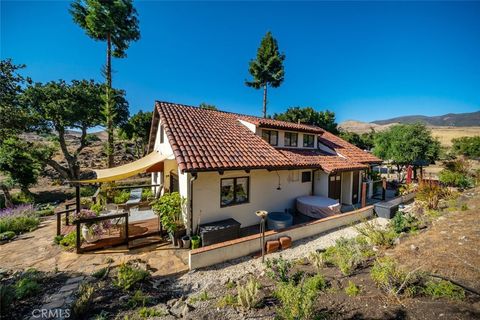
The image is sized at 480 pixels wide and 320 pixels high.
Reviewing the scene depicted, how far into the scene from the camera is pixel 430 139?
25.3 m

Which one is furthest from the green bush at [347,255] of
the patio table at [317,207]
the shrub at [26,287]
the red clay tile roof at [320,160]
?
the shrub at [26,287]

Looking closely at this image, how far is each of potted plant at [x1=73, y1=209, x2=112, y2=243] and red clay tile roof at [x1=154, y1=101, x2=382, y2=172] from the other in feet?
14.9

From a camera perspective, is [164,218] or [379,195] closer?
[164,218]

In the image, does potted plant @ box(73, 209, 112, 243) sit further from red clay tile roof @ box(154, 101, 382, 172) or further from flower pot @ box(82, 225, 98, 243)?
red clay tile roof @ box(154, 101, 382, 172)

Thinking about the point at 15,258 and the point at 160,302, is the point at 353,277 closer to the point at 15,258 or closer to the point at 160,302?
the point at 160,302

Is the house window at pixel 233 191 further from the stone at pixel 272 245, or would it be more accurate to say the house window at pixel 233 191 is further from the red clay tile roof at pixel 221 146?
the stone at pixel 272 245

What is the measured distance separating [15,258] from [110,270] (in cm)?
460

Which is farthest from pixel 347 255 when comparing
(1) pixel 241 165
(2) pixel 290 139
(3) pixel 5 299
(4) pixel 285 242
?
(3) pixel 5 299

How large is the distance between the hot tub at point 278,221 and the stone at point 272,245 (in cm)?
152

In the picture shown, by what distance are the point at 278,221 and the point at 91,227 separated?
8.98 meters

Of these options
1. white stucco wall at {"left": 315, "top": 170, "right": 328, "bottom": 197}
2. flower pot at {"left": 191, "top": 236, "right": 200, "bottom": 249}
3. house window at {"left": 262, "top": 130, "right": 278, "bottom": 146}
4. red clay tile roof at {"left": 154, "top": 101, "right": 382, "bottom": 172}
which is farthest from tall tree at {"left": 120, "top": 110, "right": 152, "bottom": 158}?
flower pot at {"left": 191, "top": 236, "right": 200, "bottom": 249}

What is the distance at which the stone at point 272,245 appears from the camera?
929 cm

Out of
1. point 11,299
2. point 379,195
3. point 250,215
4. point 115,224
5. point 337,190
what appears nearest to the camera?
point 11,299

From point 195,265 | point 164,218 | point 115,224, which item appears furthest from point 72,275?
point 195,265
